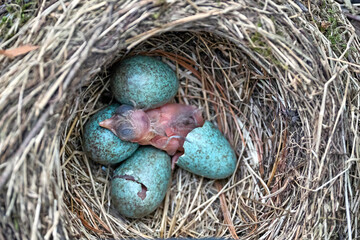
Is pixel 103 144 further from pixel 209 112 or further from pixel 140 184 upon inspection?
pixel 209 112

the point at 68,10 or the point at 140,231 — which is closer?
the point at 68,10

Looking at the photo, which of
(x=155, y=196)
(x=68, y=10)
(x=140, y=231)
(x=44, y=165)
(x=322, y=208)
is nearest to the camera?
(x=44, y=165)

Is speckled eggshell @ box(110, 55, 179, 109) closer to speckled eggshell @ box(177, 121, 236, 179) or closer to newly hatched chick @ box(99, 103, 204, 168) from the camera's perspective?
newly hatched chick @ box(99, 103, 204, 168)

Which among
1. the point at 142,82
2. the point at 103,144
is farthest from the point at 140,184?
the point at 142,82

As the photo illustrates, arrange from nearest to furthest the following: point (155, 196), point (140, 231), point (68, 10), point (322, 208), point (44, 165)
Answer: point (44, 165), point (68, 10), point (322, 208), point (155, 196), point (140, 231)

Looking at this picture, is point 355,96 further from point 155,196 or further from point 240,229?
point 155,196

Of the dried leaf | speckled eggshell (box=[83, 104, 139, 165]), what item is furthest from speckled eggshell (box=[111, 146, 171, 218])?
the dried leaf

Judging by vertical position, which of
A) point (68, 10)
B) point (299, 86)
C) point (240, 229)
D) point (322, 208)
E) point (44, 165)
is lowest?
point (240, 229)

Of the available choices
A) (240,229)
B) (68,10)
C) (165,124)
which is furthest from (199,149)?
(68,10)
